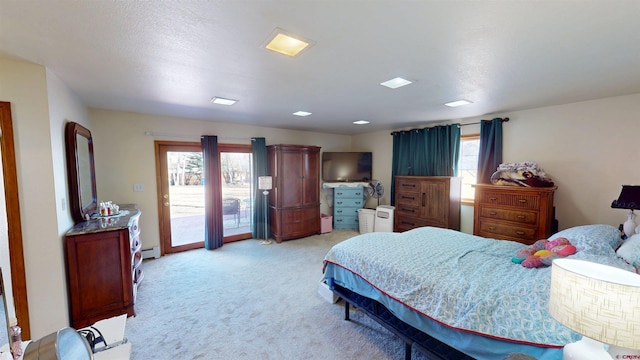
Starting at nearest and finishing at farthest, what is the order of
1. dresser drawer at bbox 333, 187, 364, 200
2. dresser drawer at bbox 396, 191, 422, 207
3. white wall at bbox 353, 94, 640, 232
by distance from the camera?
white wall at bbox 353, 94, 640, 232, dresser drawer at bbox 396, 191, 422, 207, dresser drawer at bbox 333, 187, 364, 200

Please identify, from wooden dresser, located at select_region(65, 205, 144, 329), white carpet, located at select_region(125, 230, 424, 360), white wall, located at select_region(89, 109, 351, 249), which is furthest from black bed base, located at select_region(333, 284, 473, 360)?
white wall, located at select_region(89, 109, 351, 249)

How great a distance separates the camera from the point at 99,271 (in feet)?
7.74

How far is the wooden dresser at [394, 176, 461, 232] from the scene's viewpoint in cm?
416

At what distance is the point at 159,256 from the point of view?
13.3ft

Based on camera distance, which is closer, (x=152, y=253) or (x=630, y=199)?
(x=630, y=199)

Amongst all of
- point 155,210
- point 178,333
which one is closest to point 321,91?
point 178,333

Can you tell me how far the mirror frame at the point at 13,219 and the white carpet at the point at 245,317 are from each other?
2.61 feet

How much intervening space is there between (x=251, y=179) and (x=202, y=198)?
3.27ft

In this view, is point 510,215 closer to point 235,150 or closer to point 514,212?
point 514,212

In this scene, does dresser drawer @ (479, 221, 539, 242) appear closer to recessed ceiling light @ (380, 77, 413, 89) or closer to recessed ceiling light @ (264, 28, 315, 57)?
recessed ceiling light @ (380, 77, 413, 89)

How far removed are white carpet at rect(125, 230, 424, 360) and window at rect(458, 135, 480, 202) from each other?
3.01 meters

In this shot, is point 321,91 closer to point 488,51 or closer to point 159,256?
point 488,51

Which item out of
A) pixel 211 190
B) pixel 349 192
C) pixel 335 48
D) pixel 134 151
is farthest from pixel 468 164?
pixel 134 151

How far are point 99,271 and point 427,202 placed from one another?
4.66 metres
